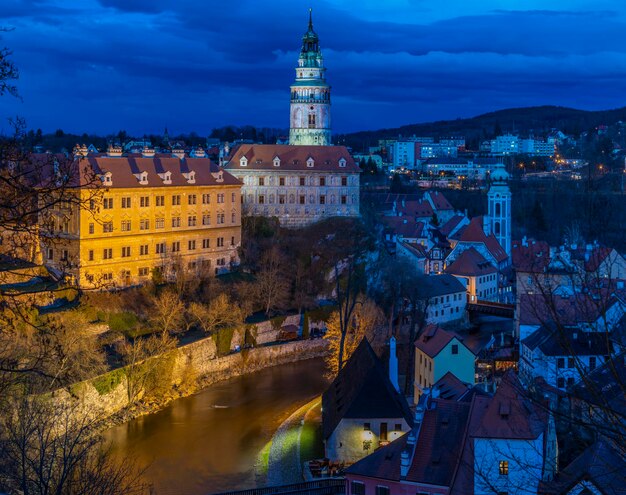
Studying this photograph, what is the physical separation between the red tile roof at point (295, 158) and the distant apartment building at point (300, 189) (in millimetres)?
42

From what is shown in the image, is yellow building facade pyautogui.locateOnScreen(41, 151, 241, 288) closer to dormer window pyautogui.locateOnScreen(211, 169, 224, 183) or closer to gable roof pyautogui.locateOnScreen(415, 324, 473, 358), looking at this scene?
dormer window pyautogui.locateOnScreen(211, 169, 224, 183)

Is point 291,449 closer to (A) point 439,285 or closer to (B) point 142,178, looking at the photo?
(B) point 142,178

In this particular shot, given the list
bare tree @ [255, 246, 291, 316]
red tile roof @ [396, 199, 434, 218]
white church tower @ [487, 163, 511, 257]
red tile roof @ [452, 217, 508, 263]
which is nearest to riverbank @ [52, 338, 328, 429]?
bare tree @ [255, 246, 291, 316]

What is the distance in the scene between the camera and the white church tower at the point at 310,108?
153 ft

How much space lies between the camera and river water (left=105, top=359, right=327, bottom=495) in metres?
18.2

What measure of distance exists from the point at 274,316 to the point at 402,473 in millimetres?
15751

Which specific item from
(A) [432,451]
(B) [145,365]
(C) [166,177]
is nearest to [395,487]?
(A) [432,451]

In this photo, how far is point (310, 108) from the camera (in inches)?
1839

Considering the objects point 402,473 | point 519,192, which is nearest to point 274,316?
point 402,473

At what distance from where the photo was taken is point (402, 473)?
48.6 feet

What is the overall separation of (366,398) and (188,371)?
771 cm

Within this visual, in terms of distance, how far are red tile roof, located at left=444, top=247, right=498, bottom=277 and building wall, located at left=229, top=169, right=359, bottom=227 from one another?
531 cm

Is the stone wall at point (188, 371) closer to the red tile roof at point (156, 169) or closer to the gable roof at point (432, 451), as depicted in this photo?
the gable roof at point (432, 451)

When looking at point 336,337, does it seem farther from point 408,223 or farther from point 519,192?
point 519,192
